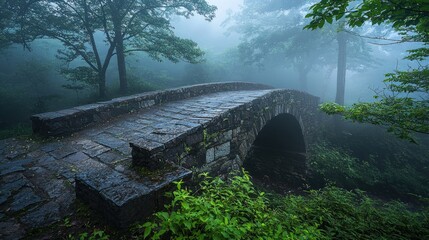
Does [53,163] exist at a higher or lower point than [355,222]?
higher

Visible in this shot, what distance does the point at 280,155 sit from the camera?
10273 millimetres

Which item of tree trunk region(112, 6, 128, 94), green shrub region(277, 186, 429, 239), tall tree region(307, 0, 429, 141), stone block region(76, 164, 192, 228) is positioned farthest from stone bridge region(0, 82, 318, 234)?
tree trunk region(112, 6, 128, 94)

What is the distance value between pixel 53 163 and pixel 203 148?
233 cm

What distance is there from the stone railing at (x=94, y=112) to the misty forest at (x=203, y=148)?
0.03m

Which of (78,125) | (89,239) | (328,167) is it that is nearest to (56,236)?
(89,239)

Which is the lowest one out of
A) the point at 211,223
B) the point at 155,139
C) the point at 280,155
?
the point at 280,155

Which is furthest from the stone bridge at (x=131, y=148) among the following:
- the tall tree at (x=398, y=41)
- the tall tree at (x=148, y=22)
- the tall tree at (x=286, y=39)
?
the tall tree at (x=286, y=39)

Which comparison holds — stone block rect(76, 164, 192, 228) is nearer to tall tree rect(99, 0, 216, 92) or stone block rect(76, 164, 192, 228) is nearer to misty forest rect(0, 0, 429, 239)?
misty forest rect(0, 0, 429, 239)

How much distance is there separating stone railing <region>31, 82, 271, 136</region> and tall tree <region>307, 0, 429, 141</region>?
4381mm

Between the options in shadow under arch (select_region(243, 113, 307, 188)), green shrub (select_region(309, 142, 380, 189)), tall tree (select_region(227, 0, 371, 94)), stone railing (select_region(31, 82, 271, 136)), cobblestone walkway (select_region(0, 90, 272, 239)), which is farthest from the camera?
tall tree (select_region(227, 0, 371, 94))

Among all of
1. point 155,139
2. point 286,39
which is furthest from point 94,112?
point 286,39

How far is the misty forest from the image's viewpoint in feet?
7.13

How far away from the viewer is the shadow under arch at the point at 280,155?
9180mm

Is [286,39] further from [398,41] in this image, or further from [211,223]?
[211,223]
